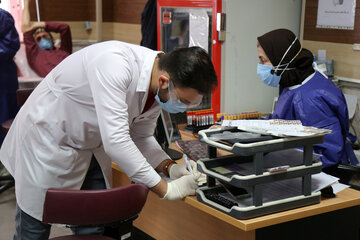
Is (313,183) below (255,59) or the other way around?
below

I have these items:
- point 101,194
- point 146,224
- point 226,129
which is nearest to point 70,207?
point 101,194

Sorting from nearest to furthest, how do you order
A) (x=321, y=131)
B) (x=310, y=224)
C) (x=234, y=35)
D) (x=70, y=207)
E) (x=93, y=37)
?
(x=70, y=207)
(x=321, y=131)
(x=310, y=224)
(x=234, y=35)
(x=93, y=37)

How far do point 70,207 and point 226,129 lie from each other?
0.62 metres

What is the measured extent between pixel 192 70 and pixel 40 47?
2.92m

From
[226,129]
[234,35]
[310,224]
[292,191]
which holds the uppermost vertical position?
[234,35]

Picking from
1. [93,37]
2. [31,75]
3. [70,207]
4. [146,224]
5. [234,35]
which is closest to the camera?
[70,207]

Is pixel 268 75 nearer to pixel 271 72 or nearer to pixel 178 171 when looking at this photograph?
pixel 271 72

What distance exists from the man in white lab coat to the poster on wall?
64.5 inches

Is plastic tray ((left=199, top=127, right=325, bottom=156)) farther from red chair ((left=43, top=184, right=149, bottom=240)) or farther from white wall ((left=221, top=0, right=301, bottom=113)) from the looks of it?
white wall ((left=221, top=0, right=301, bottom=113))

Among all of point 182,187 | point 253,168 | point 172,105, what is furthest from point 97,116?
point 253,168

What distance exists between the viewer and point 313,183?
5.69 ft

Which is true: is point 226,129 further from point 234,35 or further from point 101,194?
point 234,35

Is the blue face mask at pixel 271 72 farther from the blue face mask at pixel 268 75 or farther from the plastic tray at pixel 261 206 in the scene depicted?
the plastic tray at pixel 261 206

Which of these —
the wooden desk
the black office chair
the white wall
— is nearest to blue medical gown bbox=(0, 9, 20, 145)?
the black office chair
